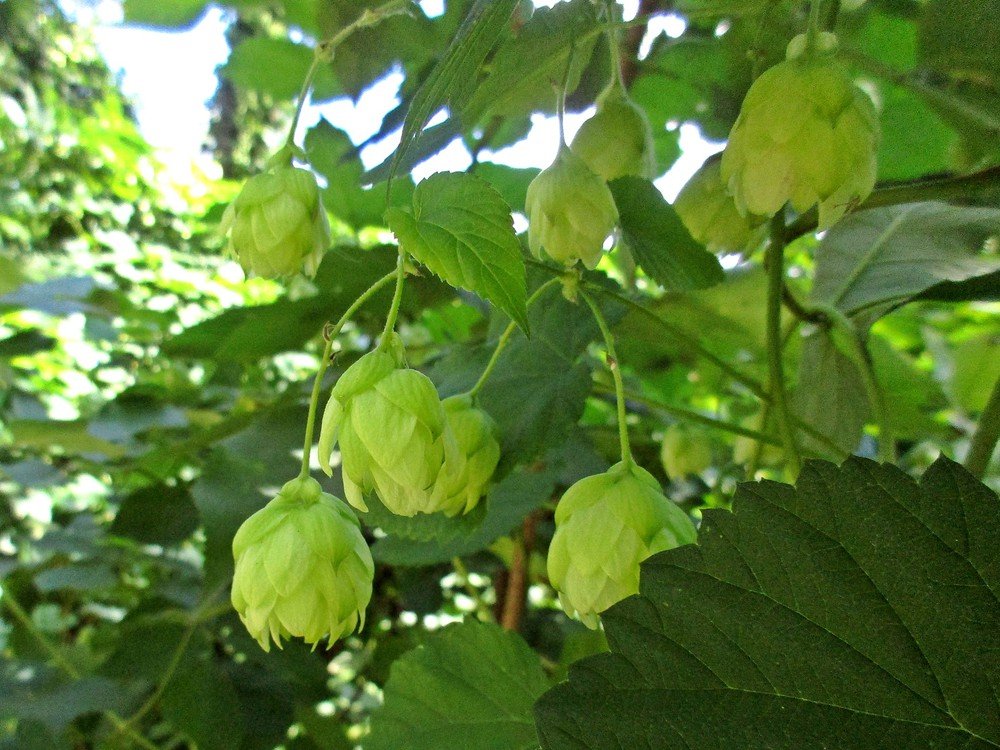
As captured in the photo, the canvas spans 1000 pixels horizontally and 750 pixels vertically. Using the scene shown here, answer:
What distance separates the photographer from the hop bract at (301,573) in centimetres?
47

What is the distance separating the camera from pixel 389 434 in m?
0.44

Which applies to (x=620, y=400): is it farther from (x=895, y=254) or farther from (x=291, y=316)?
(x=291, y=316)

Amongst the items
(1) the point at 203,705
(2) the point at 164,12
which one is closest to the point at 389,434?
(1) the point at 203,705

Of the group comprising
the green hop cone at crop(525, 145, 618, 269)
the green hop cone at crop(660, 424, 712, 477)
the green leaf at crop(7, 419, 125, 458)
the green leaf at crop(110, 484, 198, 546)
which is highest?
the green hop cone at crop(525, 145, 618, 269)

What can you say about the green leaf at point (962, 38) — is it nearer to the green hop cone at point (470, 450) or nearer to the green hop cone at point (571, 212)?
the green hop cone at point (571, 212)

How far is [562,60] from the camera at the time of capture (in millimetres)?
543

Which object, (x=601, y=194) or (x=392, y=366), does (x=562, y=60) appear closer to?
(x=601, y=194)

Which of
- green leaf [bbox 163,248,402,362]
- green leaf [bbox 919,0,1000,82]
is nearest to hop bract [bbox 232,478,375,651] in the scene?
Result: green leaf [bbox 163,248,402,362]

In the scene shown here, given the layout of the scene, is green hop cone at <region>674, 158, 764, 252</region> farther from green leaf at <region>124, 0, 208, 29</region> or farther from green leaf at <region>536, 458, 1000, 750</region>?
green leaf at <region>124, 0, 208, 29</region>

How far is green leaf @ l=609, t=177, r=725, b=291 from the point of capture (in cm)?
56

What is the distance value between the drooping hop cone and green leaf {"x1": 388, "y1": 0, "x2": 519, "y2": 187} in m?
0.19

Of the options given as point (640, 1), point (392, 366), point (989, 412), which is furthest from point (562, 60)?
point (640, 1)

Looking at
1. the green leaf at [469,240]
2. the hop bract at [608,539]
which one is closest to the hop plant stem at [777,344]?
the hop bract at [608,539]

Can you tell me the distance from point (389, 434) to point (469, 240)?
0.36 ft
